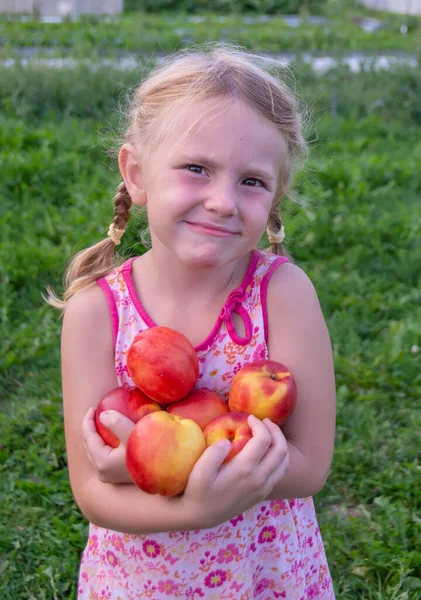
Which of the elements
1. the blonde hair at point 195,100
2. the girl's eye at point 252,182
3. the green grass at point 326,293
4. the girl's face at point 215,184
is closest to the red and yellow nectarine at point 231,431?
the girl's face at point 215,184

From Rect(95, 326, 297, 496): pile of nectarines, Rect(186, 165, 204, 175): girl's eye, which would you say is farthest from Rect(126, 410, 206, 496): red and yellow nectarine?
Rect(186, 165, 204, 175): girl's eye

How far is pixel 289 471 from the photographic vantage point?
1.76m

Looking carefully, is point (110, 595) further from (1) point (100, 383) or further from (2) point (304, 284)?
(2) point (304, 284)

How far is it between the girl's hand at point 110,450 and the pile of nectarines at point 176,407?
24 mm

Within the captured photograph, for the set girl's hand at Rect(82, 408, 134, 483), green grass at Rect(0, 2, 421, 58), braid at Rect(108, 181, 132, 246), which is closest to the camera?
girl's hand at Rect(82, 408, 134, 483)

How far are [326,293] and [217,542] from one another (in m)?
2.37

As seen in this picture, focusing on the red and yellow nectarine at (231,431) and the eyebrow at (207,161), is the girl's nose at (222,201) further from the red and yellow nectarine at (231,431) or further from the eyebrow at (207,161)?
the red and yellow nectarine at (231,431)

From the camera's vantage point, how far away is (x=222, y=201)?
1672mm

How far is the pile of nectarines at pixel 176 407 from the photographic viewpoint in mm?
1520

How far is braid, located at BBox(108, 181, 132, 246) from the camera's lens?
2.10 meters

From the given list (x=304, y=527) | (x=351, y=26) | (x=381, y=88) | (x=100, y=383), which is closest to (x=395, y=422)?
(x=304, y=527)

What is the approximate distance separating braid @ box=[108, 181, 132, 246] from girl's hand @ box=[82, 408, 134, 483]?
1.92 feet

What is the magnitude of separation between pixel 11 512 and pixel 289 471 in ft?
4.57

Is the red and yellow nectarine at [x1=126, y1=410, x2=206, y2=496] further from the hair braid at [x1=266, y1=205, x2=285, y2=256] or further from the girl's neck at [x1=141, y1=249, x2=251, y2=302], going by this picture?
the hair braid at [x1=266, y1=205, x2=285, y2=256]
